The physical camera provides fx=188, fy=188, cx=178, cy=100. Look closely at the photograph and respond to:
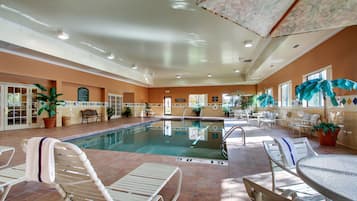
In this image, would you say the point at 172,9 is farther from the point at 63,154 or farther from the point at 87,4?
the point at 63,154

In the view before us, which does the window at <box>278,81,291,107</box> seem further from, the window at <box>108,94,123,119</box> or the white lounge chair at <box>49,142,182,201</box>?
the window at <box>108,94,123,119</box>

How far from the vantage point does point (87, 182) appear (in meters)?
1.24

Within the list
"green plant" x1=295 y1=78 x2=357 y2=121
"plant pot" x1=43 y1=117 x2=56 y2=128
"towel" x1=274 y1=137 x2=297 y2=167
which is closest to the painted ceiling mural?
"green plant" x1=295 y1=78 x2=357 y2=121

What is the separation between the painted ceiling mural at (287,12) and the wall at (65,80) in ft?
22.3

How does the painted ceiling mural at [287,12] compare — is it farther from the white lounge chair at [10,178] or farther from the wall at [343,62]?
the white lounge chair at [10,178]

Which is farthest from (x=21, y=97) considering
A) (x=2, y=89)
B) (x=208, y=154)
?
(x=208, y=154)

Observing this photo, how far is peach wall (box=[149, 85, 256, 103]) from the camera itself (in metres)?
15.1

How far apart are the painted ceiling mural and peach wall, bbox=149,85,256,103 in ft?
38.6

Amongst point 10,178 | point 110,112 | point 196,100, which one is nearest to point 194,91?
point 196,100

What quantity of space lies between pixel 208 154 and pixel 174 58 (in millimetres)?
5482

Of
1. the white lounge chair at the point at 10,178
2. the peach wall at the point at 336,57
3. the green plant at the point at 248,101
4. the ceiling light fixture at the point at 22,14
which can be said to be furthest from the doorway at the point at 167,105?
the white lounge chair at the point at 10,178

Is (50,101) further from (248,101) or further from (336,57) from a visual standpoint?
(248,101)

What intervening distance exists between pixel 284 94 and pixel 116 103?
395 inches

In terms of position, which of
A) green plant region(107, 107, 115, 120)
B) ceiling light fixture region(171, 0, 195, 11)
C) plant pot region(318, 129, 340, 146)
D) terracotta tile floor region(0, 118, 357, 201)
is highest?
ceiling light fixture region(171, 0, 195, 11)
